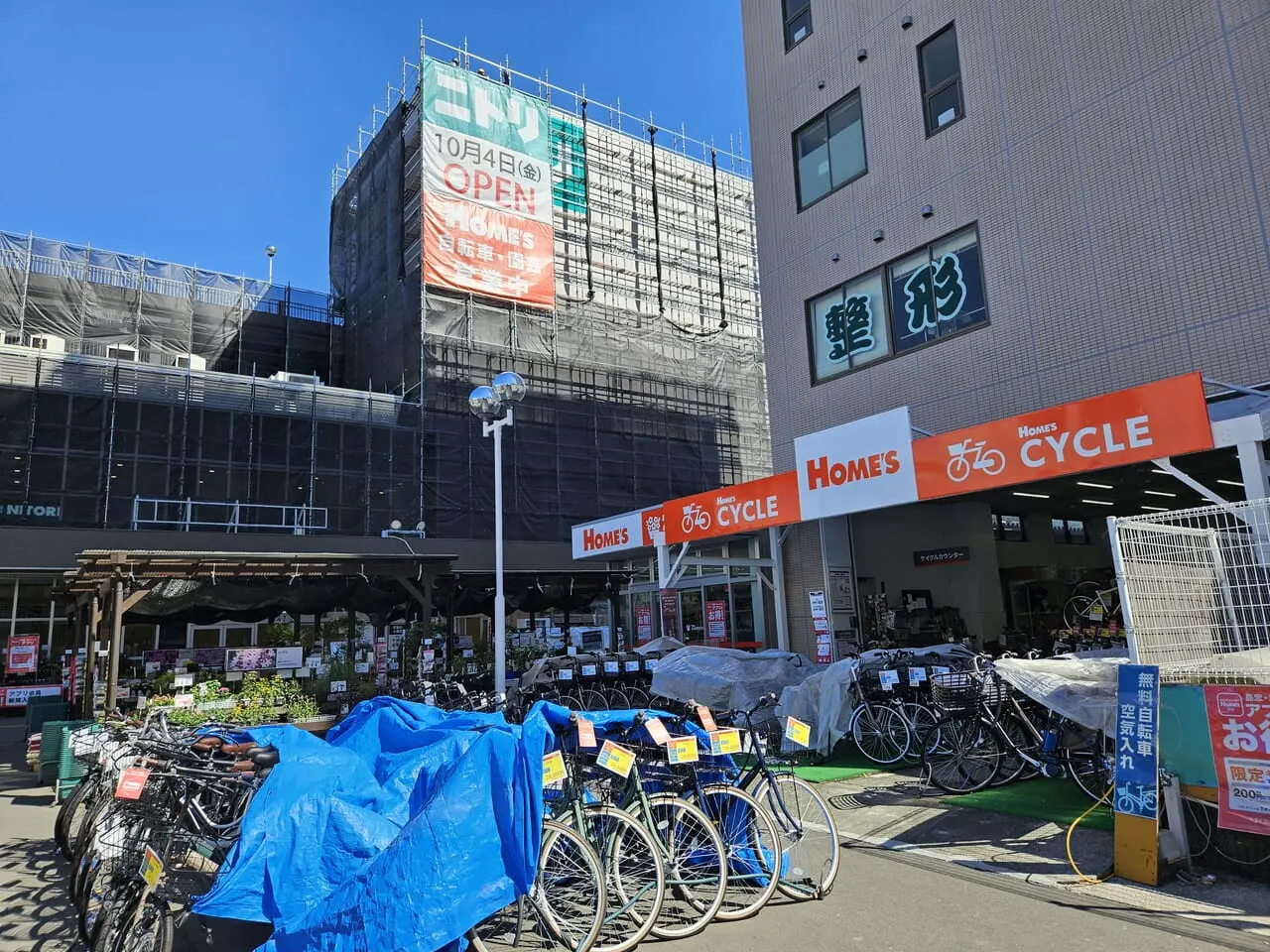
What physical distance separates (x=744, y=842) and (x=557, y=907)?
4.55 feet

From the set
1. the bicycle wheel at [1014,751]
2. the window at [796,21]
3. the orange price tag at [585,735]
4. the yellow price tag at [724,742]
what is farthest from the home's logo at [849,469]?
the window at [796,21]

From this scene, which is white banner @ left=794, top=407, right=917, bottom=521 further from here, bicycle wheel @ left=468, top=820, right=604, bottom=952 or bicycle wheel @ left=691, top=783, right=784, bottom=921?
bicycle wheel @ left=468, top=820, right=604, bottom=952

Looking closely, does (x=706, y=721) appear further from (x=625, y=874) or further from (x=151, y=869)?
(x=151, y=869)

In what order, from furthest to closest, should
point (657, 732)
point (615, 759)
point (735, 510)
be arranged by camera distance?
point (735, 510) → point (657, 732) → point (615, 759)

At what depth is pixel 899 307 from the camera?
13.5 metres

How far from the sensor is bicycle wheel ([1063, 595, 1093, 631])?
15555 mm

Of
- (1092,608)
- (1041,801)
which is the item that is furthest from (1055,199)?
(1041,801)

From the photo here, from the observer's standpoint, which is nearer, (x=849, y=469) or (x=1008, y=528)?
(x=849, y=469)

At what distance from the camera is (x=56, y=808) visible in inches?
352

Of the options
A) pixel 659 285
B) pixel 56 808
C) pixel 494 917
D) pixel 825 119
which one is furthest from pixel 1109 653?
pixel 659 285

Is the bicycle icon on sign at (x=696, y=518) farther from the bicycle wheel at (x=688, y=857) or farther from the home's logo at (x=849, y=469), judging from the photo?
the bicycle wheel at (x=688, y=857)

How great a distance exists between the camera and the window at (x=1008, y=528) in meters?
17.3

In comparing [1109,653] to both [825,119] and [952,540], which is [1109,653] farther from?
[825,119]

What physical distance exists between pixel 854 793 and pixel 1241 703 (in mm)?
3805
